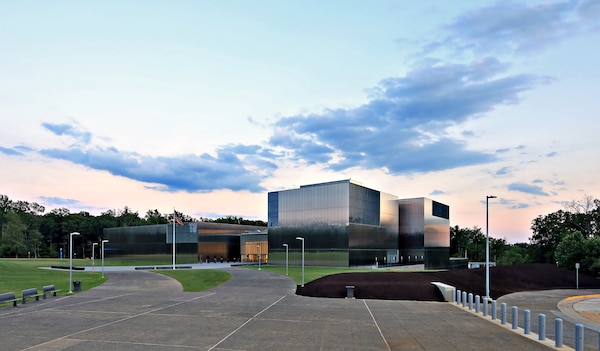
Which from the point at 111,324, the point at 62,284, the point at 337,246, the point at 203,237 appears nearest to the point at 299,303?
the point at 111,324

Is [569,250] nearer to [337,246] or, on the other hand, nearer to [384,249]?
[384,249]

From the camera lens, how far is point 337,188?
71.2 m

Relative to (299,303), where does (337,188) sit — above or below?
above

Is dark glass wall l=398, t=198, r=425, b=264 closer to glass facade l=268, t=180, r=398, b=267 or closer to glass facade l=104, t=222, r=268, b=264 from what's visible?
glass facade l=268, t=180, r=398, b=267

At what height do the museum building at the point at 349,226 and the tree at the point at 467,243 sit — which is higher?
the museum building at the point at 349,226

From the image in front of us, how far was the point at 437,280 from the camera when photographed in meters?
43.5

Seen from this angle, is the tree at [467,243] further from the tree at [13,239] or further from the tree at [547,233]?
the tree at [13,239]

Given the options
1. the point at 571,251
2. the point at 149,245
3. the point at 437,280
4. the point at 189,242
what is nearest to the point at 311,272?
the point at 437,280

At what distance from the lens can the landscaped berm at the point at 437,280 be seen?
108 feet

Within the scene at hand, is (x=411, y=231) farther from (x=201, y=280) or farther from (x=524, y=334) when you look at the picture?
(x=524, y=334)

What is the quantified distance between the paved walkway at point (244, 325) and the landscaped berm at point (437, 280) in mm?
2763

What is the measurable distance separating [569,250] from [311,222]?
42.9 metres

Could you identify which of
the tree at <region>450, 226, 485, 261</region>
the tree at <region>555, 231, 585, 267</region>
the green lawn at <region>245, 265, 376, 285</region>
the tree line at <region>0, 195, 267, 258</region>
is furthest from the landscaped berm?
the tree line at <region>0, 195, 267, 258</region>

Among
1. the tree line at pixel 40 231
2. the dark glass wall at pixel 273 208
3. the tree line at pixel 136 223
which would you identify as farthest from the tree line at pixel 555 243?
the tree line at pixel 40 231
